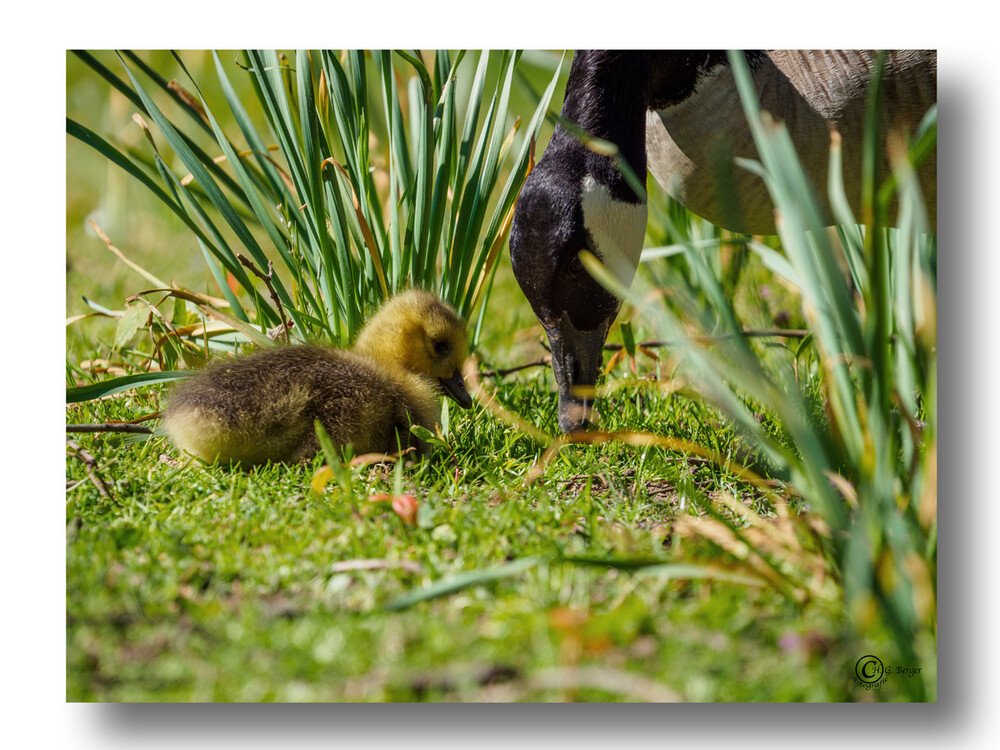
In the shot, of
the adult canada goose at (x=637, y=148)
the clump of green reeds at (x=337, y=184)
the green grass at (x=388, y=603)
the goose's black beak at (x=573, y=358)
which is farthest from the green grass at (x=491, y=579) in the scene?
the clump of green reeds at (x=337, y=184)

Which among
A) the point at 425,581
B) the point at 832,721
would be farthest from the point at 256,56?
the point at 832,721

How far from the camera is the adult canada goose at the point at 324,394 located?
2.10 metres

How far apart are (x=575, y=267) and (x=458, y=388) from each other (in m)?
0.44

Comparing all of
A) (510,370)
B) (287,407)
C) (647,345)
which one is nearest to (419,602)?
(287,407)

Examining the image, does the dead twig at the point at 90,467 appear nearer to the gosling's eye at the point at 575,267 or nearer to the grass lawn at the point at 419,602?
the grass lawn at the point at 419,602

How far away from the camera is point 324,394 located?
7.13 ft

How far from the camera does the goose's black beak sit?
2439mm

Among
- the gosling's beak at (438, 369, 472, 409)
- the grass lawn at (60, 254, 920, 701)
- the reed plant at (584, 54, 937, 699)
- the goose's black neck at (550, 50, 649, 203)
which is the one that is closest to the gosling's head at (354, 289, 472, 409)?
the gosling's beak at (438, 369, 472, 409)

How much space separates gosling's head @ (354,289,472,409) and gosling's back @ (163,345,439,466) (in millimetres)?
107

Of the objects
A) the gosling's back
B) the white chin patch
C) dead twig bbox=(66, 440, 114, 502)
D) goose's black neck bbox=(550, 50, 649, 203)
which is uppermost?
goose's black neck bbox=(550, 50, 649, 203)

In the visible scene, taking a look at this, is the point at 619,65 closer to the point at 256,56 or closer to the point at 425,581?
the point at 256,56

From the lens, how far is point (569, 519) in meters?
1.99

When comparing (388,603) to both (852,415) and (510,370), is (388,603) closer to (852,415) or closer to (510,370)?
(852,415)

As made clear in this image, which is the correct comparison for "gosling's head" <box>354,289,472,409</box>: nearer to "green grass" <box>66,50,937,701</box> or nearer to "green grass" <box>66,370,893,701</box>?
"green grass" <box>66,50,937,701</box>
